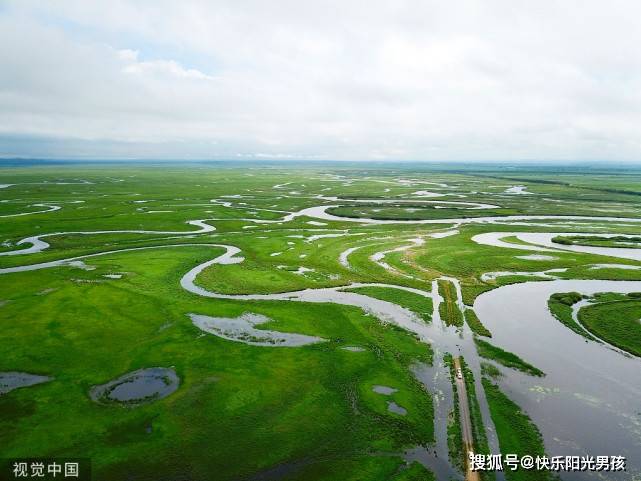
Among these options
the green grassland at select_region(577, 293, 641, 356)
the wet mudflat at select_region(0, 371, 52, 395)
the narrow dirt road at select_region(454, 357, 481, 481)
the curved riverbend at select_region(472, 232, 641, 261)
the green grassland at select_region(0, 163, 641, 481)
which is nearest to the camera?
the narrow dirt road at select_region(454, 357, 481, 481)

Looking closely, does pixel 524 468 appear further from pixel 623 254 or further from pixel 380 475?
pixel 623 254

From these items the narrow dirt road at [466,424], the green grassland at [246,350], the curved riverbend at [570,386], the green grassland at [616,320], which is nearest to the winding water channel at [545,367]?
the curved riverbend at [570,386]

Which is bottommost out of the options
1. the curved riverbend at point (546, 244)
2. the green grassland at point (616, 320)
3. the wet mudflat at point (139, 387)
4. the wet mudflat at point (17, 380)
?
the wet mudflat at point (139, 387)

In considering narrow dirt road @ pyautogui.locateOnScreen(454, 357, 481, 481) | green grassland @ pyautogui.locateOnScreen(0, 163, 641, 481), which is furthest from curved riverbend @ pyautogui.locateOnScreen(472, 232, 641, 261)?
narrow dirt road @ pyautogui.locateOnScreen(454, 357, 481, 481)

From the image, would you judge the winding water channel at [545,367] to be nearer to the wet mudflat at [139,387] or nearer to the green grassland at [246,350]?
the green grassland at [246,350]

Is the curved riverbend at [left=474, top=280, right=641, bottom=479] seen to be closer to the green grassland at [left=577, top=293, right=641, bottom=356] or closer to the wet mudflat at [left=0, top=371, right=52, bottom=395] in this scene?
the green grassland at [left=577, top=293, right=641, bottom=356]

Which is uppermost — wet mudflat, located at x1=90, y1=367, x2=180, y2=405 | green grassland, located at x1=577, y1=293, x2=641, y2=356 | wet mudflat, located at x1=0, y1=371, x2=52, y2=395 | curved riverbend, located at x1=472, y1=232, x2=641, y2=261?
curved riverbend, located at x1=472, y1=232, x2=641, y2=261

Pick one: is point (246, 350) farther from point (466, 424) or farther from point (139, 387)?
point (466, 424)
